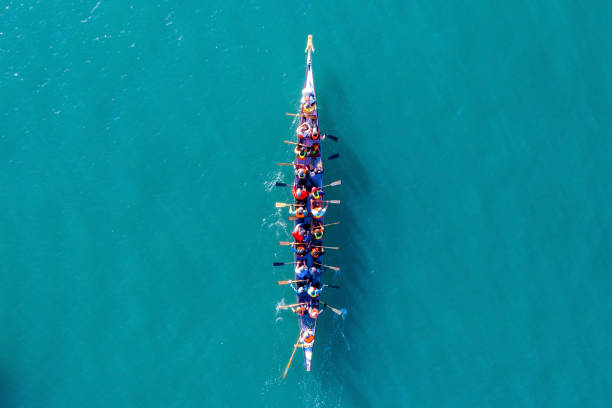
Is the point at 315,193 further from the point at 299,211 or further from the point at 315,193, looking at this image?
the point at 299,211

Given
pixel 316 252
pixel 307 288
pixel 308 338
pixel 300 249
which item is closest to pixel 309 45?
pixel 300 249

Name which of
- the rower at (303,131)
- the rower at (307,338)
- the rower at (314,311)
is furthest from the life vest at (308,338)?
the rower at (303,131)

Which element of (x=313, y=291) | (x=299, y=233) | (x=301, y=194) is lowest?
(x=313, y=291)

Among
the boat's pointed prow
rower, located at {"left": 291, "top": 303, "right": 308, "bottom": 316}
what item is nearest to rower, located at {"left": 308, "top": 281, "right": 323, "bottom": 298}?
rower, located at {"left": 291, "top": 303, "right": 308, "bottom": 316}

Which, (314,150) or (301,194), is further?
(314,150)

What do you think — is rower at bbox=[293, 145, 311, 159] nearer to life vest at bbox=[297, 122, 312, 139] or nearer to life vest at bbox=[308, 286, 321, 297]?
life vest at bbox=[297, 122, 312, 139]

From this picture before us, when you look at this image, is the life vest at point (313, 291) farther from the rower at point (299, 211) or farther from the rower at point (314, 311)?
the rower at point (299, 211)

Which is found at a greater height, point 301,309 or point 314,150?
point 314,150

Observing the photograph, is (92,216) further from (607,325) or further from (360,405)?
(607,325)

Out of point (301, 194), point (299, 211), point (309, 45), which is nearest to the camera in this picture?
point (301, 194)
